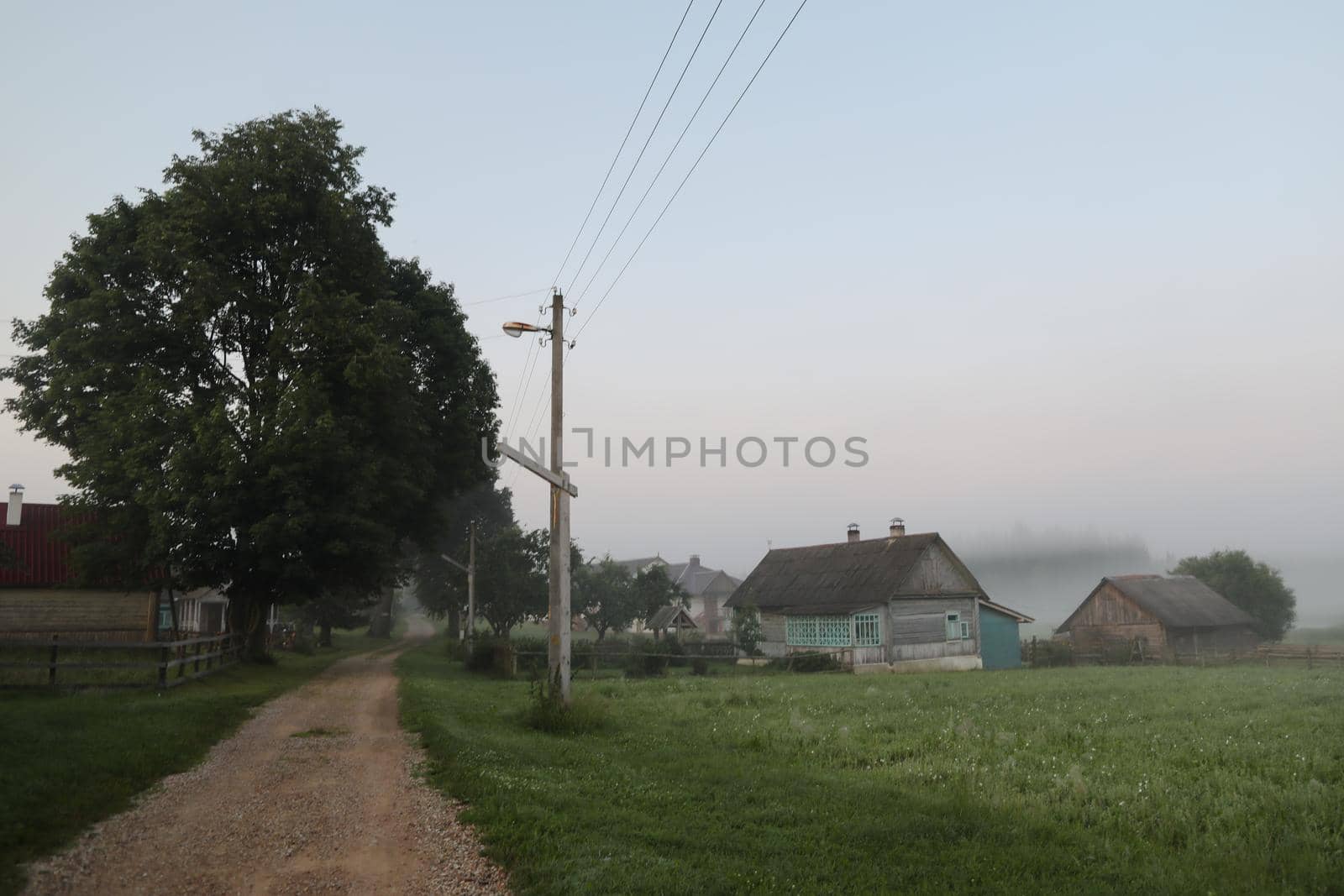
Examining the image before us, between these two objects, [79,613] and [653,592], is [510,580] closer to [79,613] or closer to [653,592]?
[653,592]

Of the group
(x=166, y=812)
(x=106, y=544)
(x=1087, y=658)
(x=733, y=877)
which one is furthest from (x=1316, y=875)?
(x=1087, y=658)

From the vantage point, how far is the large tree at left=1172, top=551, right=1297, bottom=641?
2677 inches

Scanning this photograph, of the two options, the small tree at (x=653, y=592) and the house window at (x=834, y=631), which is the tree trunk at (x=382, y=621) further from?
the house window at (x=834, y=631)

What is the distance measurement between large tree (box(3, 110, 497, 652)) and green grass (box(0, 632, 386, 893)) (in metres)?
5.28

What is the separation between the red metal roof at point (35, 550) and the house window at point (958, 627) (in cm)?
3820

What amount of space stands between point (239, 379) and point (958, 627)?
117ft

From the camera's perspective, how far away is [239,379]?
26.7 meters

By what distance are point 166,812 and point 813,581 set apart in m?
40.0

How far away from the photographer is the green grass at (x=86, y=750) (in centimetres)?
816

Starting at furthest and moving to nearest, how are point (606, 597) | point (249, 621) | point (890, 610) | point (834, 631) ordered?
point (606, 597) → point (834, 631) → point (890, 610) → point (249, 621)

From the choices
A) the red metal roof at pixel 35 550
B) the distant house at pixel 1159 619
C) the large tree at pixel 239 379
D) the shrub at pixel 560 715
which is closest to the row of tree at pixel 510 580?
the red metal roof at pixel 35 550

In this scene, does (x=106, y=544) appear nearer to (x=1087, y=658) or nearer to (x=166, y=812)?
(x=166, y=812)

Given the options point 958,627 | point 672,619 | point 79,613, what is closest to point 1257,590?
point 958,627

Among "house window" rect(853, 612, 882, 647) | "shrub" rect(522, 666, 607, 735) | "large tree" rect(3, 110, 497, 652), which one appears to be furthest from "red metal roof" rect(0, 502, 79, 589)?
"house window" rect(853, 612, 882, 647)
